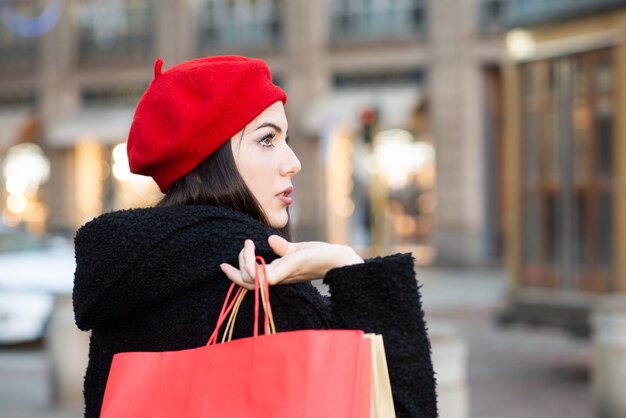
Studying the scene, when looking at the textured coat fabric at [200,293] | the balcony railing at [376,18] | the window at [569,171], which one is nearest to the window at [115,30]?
the balcony railing at [376,18]

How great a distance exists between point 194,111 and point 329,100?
83.2 feet

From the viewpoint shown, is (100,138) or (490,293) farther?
(100,138)

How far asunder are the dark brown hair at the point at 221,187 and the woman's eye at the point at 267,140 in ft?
0.20

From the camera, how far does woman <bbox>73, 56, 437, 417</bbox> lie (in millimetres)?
1829

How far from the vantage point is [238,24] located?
29.5 m

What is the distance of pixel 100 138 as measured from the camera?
30359 millimetres

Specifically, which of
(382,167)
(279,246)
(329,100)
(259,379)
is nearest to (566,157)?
(279,246)

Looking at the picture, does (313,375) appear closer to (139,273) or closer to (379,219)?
(139,273)

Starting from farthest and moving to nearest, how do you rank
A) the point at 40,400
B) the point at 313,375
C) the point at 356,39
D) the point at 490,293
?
the point at 356,39 < the point at 490,293 < the point at 40,400 < the point at 313,375

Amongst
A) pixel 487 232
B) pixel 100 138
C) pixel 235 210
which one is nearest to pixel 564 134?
pixel 235 210

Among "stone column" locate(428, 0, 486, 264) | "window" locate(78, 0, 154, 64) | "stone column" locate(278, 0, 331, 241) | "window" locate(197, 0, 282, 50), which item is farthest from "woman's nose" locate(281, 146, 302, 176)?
"window" locate(78, 0, 154, 64)

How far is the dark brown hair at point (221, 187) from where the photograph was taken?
2057mm

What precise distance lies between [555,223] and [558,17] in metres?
1.93

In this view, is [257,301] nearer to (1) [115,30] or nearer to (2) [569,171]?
(2) [569,171]
